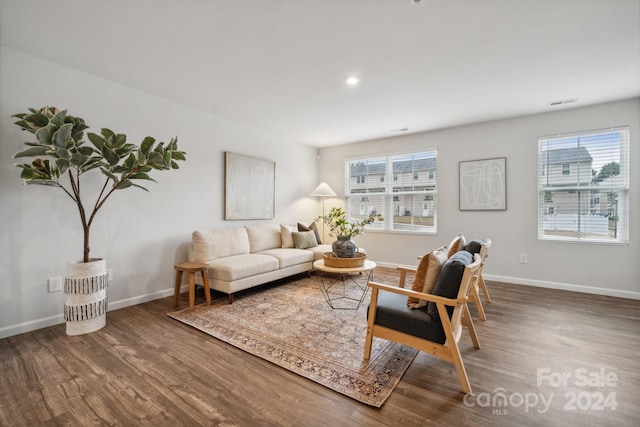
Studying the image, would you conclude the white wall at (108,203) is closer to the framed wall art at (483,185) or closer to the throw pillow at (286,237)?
the throw pillow at (286,237)

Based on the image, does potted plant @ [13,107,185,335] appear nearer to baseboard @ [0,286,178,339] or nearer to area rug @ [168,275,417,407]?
baseboard @ [0,286,178,339]

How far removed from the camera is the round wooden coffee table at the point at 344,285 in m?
3.04

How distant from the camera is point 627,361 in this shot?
82.4 inches

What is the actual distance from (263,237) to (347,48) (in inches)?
118

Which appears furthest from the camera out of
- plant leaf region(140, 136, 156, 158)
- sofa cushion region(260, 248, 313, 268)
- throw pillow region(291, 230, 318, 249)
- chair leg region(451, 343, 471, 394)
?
throw pillow region(291, 230, 318, 249)

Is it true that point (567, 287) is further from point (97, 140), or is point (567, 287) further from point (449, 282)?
point (97, 140)

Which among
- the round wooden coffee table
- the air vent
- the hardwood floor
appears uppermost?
the air vent

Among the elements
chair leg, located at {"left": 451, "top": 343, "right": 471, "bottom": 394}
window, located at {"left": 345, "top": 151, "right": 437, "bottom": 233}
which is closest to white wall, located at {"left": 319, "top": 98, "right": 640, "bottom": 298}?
window, located at {"left": 345, "top": 151, "right": 437, "bottom": 233}

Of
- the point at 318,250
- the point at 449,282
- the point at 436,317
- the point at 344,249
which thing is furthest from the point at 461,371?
the point at 318,250

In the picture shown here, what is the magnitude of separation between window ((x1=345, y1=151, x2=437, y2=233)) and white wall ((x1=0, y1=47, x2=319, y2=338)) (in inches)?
91.5

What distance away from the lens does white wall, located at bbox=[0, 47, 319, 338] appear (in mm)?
2482

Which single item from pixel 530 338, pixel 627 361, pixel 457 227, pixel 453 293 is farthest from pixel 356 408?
pixel 457 227

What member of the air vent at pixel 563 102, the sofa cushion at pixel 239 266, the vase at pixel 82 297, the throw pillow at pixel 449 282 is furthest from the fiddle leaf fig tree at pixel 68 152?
the air vent at pixel 563 102

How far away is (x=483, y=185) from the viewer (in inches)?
174
